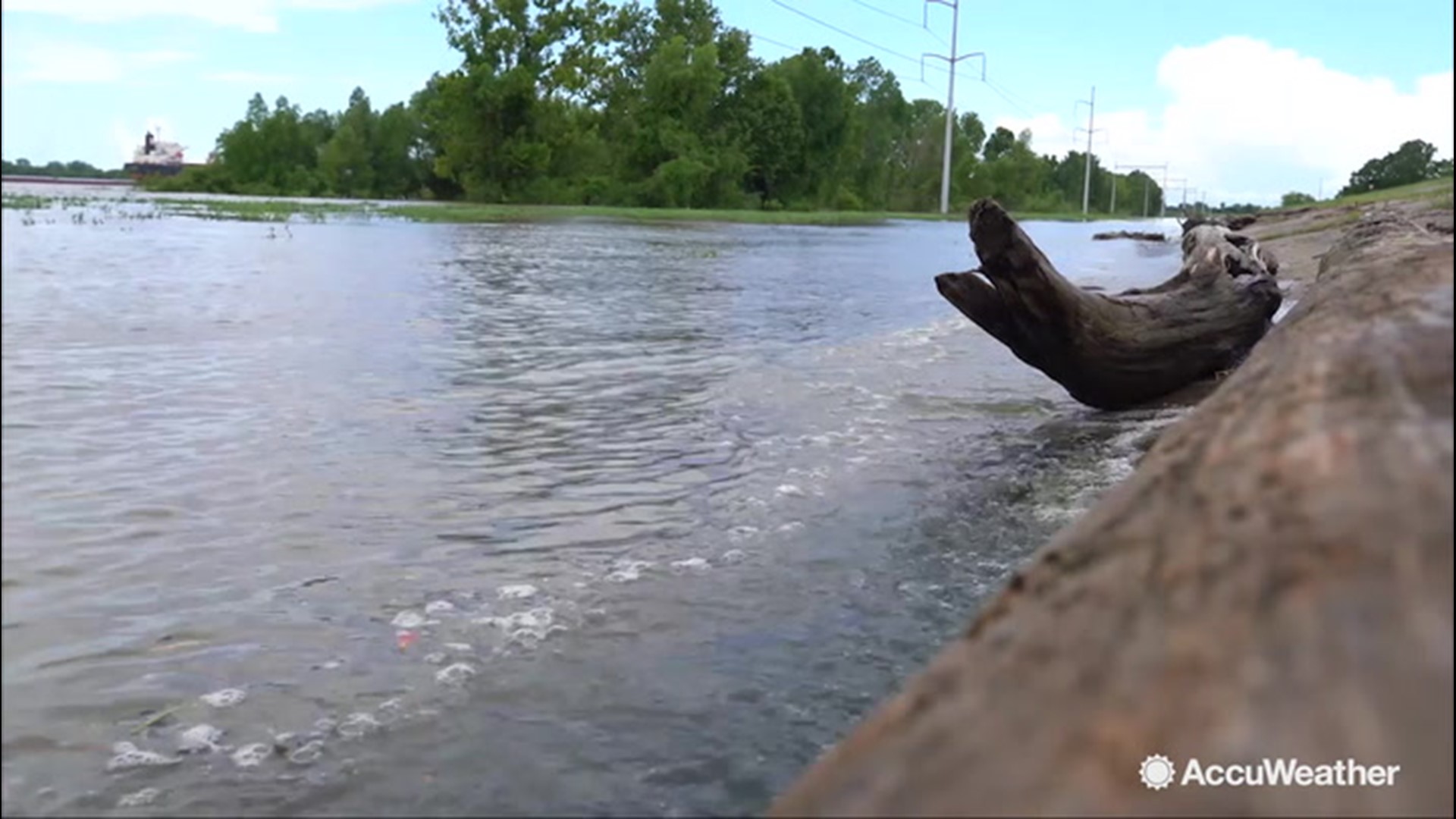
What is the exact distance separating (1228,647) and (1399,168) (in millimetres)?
44894

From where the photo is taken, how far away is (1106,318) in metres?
6.11

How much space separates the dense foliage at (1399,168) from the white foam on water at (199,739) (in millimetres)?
38918

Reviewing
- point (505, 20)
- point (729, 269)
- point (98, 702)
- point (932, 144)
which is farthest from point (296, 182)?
point (932, 144)

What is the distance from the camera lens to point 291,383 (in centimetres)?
666

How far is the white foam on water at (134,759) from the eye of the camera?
7.85ft

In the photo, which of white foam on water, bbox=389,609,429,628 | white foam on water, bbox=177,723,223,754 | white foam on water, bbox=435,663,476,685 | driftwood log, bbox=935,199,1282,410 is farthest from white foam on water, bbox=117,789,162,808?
driftwood log, bbox=935,199,1282,410

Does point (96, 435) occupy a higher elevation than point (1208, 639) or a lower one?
lower

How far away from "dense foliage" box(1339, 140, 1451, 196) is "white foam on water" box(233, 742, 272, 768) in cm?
3890

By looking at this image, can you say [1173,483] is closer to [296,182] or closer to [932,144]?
[296,182]

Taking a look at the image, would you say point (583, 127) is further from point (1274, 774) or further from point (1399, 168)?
point (1274, 774)

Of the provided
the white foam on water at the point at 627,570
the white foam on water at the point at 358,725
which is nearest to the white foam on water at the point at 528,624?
the white foam on water at the point at 627,570

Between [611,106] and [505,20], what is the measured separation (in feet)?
37.6

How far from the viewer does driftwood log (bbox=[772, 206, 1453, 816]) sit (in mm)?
1020

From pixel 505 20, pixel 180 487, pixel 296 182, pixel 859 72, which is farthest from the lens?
pixel 859 72
